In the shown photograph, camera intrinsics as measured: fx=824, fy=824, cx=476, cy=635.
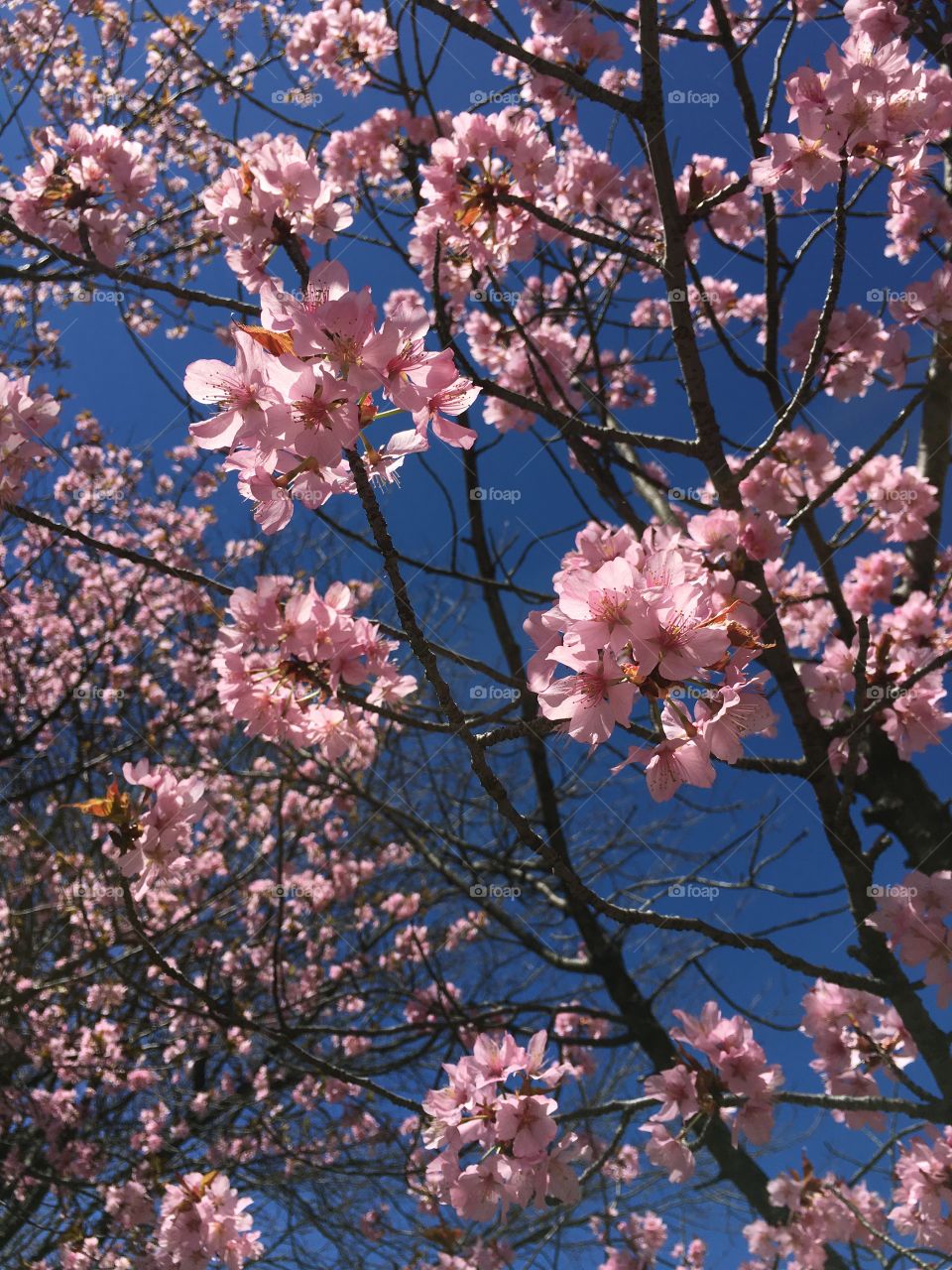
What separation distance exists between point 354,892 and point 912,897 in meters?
5.13

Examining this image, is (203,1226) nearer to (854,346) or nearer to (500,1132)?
(500,1132)

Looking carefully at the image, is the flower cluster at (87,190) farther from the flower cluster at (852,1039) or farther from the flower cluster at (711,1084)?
the flower cluster at (852,1039)

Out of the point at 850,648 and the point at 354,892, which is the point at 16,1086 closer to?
the point at 354,892

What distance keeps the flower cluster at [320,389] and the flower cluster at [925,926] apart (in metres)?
1.83

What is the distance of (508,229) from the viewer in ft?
8.51

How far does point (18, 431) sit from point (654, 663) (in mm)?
1649

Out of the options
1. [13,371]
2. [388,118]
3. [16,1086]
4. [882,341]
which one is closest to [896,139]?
[882,341]

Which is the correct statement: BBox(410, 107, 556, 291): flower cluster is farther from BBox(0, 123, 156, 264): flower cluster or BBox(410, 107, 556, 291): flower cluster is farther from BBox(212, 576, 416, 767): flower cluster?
BBox(212, 576, 416, 767): flower cluster

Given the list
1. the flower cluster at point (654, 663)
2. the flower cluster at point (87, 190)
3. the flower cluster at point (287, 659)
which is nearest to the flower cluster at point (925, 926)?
the flower cluster at point (654, 663)

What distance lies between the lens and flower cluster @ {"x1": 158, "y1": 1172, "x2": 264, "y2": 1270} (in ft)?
7.88

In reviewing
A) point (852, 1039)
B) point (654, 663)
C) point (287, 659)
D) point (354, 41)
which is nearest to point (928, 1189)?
point (852, 1039)

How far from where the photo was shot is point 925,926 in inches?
87.4

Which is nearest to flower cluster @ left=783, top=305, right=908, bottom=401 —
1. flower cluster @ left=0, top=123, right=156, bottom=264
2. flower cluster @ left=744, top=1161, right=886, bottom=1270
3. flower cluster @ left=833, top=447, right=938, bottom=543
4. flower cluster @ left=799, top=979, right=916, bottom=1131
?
flower cluster @ left=833, top=447, right=938, bottom=543

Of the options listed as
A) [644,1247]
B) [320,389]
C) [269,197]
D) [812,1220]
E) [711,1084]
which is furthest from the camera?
[644,1247]
